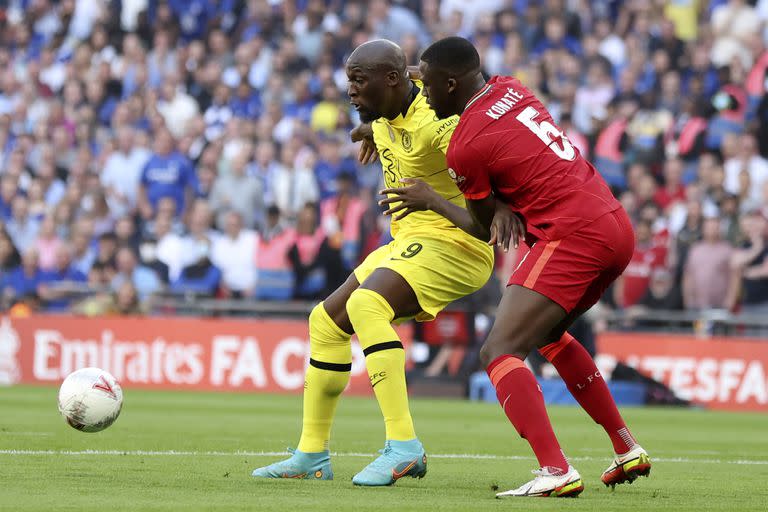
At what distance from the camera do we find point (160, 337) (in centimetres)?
2056

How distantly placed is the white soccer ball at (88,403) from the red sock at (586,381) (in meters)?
2.80

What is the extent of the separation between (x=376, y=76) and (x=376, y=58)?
10cm

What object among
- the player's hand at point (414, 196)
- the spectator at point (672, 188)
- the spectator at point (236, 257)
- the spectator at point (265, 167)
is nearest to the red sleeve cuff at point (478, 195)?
the player's hand at point (414, 196)

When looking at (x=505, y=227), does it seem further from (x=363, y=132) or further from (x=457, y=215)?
(x=363, y=132)

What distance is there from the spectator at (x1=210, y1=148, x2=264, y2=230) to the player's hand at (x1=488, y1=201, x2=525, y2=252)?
14304 mm

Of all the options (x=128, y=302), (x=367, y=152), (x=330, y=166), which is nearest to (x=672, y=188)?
(x=330, y=166)

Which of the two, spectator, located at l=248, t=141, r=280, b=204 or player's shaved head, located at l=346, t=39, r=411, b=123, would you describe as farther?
spectator, located at l=248, t=141, r=280, b=204

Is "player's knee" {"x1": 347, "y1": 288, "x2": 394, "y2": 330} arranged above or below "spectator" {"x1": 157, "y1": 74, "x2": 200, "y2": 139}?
below

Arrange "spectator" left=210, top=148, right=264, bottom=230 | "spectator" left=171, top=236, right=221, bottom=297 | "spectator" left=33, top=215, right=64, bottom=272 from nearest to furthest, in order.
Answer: "spectator" left=171, top=236, right=221, bottom=297
"spectator" left=210, top=148, right=264, bottom=230
"spectator" left=33, top=215, right=64, bottom=272

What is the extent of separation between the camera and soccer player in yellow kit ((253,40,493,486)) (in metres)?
8.23

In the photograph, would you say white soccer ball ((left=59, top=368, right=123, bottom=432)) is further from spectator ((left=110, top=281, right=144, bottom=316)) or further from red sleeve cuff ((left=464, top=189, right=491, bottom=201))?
spectator ((left=110, top=281, right=144, bottom=316))

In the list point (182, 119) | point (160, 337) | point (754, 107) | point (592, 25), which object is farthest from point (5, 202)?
point (754, 107)

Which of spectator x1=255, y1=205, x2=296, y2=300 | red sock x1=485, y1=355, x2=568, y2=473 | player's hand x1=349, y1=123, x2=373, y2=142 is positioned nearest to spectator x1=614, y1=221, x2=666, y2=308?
spectator x1=255, y1=205, x2=296, y2=300

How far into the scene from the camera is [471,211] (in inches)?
308
